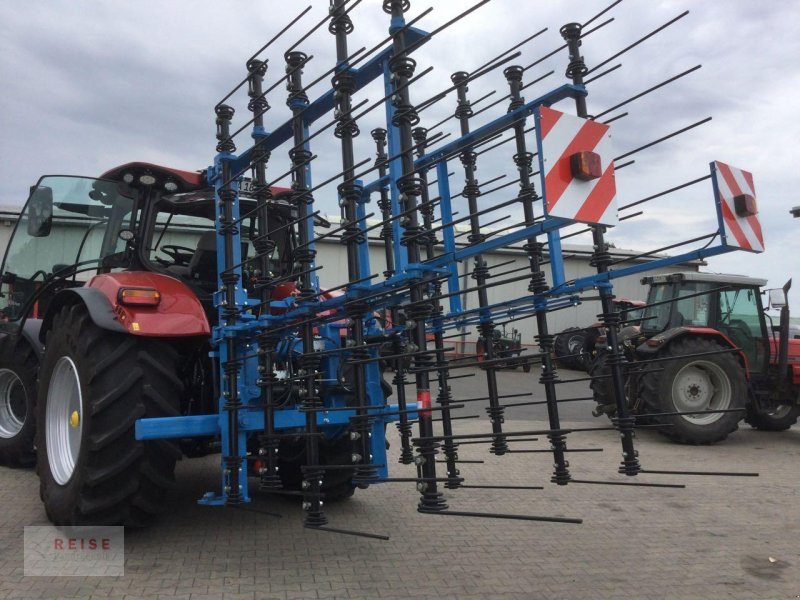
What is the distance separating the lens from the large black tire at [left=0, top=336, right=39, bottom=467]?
16.7 feet

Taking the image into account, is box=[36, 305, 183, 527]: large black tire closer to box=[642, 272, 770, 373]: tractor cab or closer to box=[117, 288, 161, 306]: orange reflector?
box=[117, 288, 161, 306]: orange reflector

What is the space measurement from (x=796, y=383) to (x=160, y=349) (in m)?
7.72

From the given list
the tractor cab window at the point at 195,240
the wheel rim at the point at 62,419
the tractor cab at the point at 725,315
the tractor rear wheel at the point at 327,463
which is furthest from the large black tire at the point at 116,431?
the tractor cab at the point at 725,315

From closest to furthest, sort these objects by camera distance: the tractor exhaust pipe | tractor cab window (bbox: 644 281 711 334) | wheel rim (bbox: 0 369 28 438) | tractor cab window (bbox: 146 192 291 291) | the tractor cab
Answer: tractor cab window (bbox: 146 192 291 291) → wheel rim (bbox: 0 369 28 438) → the tractor exhaust pipe → the tractor cab → tractor cab window (bbox: 644 281 711 334)

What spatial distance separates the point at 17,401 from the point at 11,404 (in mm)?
120

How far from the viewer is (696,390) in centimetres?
785

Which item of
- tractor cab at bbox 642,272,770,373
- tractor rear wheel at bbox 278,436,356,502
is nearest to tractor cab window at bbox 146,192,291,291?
tractor rear wheel at bbox 278,436,356,502

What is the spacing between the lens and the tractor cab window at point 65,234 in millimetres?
4434

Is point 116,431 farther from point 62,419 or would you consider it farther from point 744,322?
point 744,322

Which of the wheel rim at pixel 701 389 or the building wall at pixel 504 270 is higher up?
the building wall at pixel 504 270

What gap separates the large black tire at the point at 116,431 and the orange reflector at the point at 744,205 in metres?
2.84

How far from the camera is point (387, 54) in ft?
9.61

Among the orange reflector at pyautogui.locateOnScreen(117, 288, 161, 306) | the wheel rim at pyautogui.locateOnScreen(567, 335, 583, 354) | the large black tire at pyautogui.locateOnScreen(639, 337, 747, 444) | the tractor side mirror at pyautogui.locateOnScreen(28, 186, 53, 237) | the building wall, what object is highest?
the building wall

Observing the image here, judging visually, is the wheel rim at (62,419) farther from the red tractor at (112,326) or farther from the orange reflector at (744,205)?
the orange reflector at (744,205)
